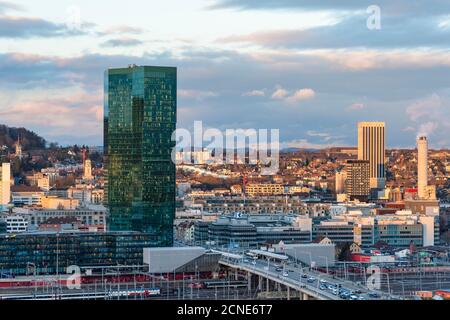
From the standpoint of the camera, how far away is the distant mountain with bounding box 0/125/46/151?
816 inches

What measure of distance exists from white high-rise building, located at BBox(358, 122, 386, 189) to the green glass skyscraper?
3.31 metres

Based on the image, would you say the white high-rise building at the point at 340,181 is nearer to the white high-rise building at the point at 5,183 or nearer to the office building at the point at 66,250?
the white high-rise building at the point at 5,183

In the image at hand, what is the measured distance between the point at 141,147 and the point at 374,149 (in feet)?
16.1

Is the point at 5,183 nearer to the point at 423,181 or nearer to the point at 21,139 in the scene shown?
the point at 21,139

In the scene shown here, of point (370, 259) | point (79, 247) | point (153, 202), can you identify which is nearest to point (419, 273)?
point (370, 259)

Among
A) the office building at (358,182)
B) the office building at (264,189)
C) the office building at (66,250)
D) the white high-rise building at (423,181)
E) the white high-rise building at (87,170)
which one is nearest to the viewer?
the office building at (66,250)

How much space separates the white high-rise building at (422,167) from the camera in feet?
72.6

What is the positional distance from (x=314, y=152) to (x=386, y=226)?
7.00 ft

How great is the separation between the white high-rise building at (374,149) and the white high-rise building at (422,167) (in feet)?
2.36

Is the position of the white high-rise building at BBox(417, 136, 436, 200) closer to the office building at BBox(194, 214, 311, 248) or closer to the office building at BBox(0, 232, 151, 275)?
the office building at BBox(194, 214, 311, 248)

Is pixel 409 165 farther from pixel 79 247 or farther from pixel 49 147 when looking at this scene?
pixel 79 247

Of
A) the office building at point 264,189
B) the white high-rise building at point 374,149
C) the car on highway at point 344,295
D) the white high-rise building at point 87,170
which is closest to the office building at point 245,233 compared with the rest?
the white high-rise building at point 374,149

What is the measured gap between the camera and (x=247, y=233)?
19.2 meters

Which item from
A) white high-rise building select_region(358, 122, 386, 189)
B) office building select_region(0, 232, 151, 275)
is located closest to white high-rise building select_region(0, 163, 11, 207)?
white high-rise building select_region(358, 122, 386, 189)
